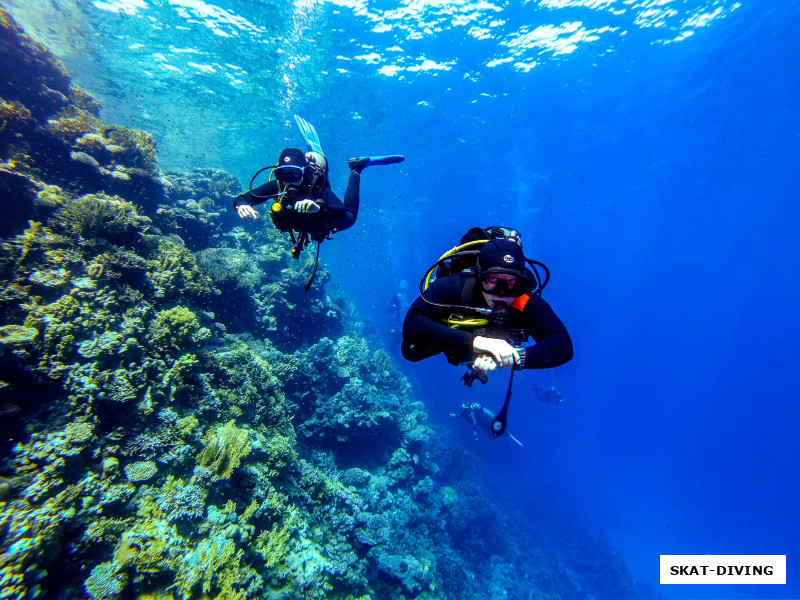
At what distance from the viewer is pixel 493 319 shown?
2523 millimetres

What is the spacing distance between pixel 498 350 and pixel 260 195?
499 centimetres

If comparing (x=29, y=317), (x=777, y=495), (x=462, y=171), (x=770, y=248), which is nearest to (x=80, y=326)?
(x=29, y=317)

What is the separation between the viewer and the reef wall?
3.87 metres

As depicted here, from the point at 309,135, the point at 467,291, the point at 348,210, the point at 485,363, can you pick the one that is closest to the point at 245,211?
the point at 348,210

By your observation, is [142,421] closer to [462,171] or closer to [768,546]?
[462,171]

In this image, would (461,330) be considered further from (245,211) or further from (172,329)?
(172,329)

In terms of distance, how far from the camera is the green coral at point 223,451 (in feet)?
16.6

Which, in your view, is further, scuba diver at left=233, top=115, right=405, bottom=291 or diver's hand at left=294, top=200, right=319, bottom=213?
scuba diver at left=233, top=115, right=405, bottom=291

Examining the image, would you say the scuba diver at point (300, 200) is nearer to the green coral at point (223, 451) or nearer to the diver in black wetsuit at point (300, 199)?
the diver in black wetsuit at point (300, 199)

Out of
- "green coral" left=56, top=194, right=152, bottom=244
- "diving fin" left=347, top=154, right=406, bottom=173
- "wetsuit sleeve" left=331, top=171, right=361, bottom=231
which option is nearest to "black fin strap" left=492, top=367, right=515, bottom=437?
"wetsuit sleeve" left=331, top=171, right=361, bottom=231

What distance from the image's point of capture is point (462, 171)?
3519 cm

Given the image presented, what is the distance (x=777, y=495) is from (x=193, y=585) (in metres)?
145

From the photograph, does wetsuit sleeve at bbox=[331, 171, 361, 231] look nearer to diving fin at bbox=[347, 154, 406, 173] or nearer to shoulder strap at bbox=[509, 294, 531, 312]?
diving fin at bbox=[347, 154, 406, 173]

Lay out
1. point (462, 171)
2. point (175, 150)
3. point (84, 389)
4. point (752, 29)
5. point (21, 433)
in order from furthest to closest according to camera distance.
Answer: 1. point (175, 150)
2. point (462, 171)
3. point (752, 29)
4. point (84, 389)
5. point (21, 433)
